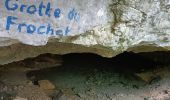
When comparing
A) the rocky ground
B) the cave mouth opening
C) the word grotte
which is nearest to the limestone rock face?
the word grotte

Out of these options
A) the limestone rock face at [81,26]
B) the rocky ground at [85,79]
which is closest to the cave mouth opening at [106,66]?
the rocky ground at [85,79]

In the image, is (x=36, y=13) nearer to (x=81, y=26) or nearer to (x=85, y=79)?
(x=81, y=26)

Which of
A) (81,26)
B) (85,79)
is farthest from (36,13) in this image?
(85,79)

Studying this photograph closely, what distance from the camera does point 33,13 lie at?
5.81ft

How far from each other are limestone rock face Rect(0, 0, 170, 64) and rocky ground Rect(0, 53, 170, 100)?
1.00 feet

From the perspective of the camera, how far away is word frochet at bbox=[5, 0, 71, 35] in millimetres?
1720

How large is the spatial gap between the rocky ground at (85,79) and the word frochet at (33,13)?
0.61 metres

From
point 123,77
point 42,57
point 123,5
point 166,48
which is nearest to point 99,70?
point 123,77

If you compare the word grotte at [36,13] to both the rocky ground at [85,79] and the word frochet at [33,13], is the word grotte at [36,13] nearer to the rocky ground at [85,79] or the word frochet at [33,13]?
the word frochet at [33,13]

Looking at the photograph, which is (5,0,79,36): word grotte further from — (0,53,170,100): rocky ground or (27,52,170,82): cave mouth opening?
(27,52,170,82): cave mouth opening

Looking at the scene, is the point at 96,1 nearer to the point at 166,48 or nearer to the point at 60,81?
the point at 166,48

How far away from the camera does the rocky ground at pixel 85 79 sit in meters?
2.37

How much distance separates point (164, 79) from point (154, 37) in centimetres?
66

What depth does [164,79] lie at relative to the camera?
8.63 feet
